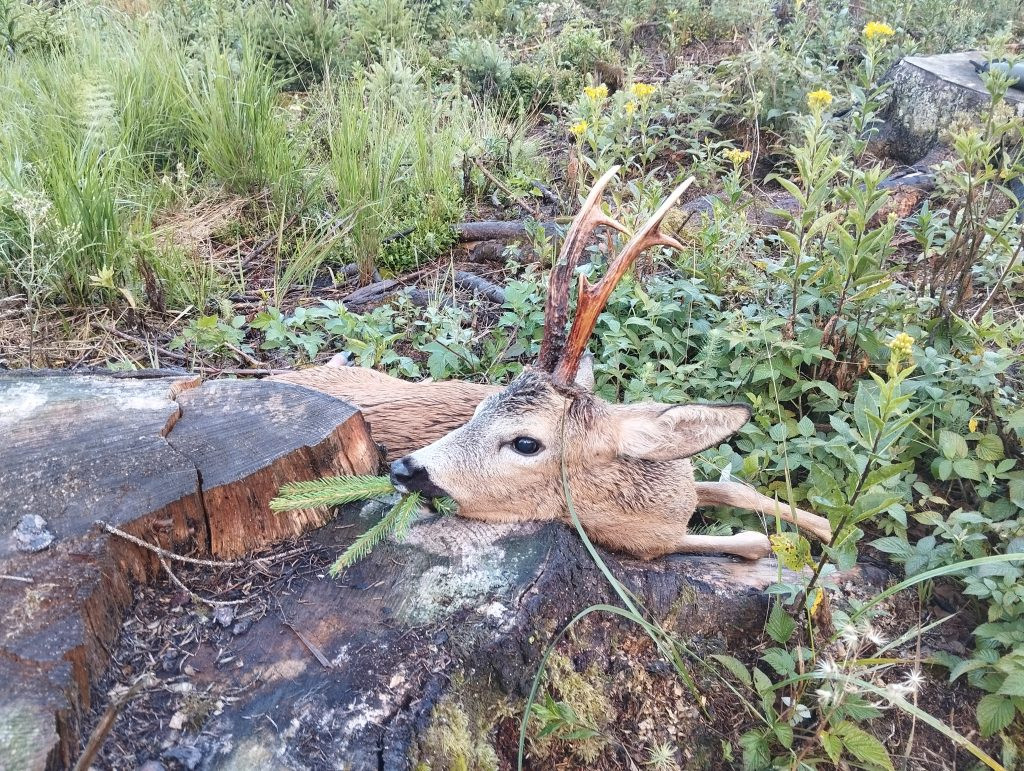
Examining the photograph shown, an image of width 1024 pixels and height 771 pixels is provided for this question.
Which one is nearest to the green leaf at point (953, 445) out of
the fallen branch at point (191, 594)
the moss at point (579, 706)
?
the moss at point (579, 706)

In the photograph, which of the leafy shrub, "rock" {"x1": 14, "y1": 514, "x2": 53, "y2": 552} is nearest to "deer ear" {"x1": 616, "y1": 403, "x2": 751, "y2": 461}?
"rock" {"x1": 14, "y1": 514, "x2": 53, "y2": 552}

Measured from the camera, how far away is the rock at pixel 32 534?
1706 millimetres

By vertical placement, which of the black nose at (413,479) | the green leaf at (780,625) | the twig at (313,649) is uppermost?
the black nose at (413,479)

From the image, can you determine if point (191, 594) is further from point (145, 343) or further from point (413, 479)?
point (145, 343)

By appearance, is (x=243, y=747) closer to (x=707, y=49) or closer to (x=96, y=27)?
(x=96, y=27)

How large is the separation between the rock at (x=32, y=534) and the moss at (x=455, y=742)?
0.93 metres

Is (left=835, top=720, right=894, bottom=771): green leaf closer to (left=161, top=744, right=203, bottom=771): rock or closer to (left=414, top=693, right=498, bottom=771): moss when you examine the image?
(left=414, top=693, right=498, bottom=771): moss

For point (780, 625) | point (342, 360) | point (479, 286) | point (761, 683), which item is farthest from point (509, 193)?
point (761, 683)

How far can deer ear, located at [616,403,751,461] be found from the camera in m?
2.34

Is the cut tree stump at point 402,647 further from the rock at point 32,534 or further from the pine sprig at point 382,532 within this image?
the rock at point 32,534

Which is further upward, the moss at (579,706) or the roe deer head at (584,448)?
the roe deer head at (584,448)

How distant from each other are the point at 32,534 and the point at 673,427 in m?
1.73

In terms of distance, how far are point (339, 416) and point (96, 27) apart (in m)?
5.73

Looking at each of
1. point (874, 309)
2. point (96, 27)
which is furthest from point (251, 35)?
point (874, 309)
